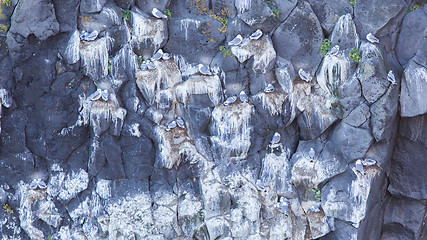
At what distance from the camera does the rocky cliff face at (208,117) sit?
43.3 ft

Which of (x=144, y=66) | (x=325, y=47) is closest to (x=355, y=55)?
(x=325, y=47)

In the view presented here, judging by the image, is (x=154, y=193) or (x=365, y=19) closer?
(x=365, y=19)

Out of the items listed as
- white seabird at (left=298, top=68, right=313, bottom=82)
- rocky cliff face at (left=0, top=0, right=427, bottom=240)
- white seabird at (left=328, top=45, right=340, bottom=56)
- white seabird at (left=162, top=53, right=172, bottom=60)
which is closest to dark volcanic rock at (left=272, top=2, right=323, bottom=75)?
rocky cliff face at (left=0, top=0, right=427, bottom=240)

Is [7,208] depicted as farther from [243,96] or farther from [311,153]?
[311,153]

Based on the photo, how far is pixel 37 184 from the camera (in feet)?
45.4

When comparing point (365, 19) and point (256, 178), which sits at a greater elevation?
point (365, 19)

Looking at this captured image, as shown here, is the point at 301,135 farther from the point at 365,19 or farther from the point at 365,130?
the point at 365,19

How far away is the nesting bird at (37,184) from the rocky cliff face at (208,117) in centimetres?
5

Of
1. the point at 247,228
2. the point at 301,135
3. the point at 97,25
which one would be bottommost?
the point at 247,228

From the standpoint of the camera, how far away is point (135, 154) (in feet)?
45.6

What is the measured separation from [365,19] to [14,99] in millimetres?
7723

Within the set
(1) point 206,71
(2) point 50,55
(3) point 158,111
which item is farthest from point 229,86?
(2) point 50,55

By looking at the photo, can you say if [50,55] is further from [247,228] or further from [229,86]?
[247,228]

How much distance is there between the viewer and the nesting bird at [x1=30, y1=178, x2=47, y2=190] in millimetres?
13836
